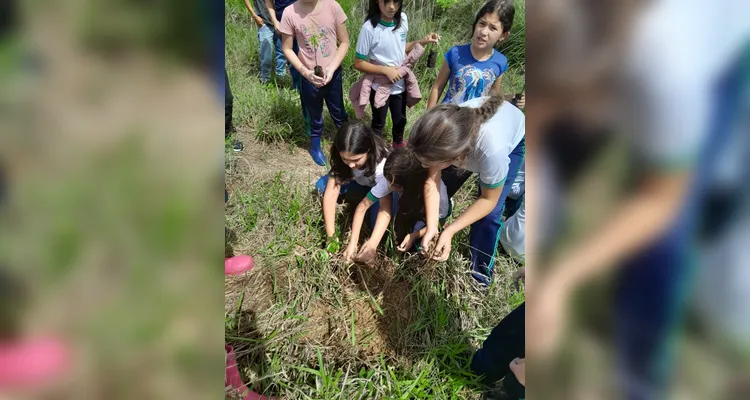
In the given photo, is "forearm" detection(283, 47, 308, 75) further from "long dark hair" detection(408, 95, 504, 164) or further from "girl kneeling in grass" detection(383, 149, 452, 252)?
"long dark hair" detection(408, 95, 504, 164)

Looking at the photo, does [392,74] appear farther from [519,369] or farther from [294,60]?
[519,369]

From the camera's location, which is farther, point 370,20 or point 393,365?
point 370,20

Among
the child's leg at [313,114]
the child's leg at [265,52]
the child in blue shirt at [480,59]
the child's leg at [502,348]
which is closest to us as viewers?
the child's leg at [502,348]

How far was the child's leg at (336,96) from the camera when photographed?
3041mm

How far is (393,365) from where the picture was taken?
6.01ft
